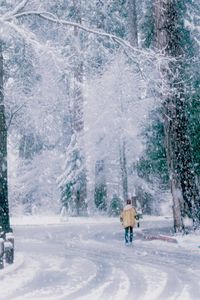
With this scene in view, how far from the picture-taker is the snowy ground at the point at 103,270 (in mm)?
10406

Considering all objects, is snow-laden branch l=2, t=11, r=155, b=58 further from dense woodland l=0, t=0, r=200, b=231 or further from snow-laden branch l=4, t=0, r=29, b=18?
Answer: dense woodland l=0, t=0, r=200, b=231

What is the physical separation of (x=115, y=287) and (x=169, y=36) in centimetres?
1246

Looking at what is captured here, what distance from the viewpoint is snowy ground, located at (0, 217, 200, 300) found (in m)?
10.4

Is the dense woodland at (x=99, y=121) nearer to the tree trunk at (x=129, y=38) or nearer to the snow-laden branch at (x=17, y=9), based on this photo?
the tree trunk at (x=129, y=38)

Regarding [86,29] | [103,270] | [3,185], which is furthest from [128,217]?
[86,29]

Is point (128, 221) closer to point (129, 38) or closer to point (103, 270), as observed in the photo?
point (103, 270)

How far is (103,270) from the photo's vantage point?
13625 millimetres

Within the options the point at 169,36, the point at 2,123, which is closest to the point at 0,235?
the point at 2,123

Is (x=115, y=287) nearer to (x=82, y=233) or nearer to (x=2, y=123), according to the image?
(x=2, y=123)

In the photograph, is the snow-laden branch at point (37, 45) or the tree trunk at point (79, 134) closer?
the snow-laden branch at point (37, 45)

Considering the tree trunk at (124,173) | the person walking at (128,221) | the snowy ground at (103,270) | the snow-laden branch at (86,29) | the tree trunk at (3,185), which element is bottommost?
the snowy ground at (103,270)

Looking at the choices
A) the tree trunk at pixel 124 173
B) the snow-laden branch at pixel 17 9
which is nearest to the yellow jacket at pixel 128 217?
the snow-laden branch at pixel 17 9

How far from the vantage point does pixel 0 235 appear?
13.8 meters

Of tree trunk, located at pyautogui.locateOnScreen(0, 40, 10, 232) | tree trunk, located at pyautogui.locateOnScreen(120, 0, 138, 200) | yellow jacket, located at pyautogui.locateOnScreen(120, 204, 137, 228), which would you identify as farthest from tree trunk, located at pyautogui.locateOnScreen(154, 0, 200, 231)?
tree trunk, located at pyautogui.locateOnScreen(120, 0, 138, 200)
